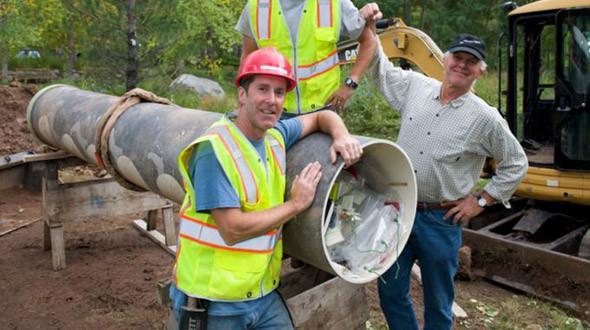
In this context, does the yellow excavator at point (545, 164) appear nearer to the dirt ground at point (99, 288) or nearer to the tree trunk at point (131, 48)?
the dirt ground at point (99, 288)

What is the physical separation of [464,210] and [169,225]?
3.54 m

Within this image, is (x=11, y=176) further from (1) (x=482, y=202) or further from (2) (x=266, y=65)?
(2) (x=266, y=65)

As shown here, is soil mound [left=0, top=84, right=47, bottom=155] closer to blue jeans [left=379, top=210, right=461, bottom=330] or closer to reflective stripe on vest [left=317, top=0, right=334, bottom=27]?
reflective stripe on vest [left=317, top=0, right=334, bottom=27]

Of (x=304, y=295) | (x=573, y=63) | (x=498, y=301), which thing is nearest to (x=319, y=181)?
(x=304, y=295)

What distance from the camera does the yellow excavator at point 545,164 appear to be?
557 centimetres

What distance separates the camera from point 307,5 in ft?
11.0

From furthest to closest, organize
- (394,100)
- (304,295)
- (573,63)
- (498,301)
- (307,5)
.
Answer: (573,63)
(498,301)
(394,100)
(307,5)
(304,295)

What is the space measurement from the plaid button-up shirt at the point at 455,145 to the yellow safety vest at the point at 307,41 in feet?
1.89

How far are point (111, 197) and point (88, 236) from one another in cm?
114

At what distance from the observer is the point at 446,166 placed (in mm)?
3445

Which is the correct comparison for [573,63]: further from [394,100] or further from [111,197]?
[111,197]

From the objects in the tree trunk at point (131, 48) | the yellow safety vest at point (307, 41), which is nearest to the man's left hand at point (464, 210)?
the yellow safety vest at point (307, 41)

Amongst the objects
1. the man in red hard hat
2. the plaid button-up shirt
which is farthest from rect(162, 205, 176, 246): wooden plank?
the man in red hard hat

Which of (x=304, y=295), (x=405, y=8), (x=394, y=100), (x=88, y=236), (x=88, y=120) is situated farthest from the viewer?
(x=405, y=8)
